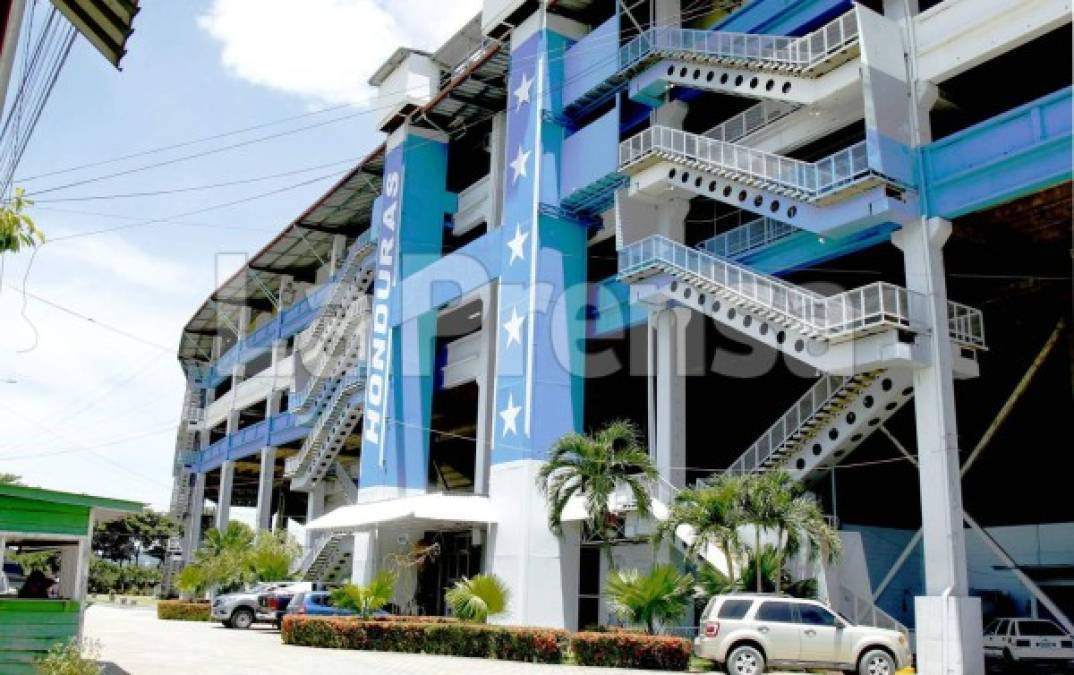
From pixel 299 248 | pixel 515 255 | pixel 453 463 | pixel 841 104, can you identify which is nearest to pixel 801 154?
pixel 841 104

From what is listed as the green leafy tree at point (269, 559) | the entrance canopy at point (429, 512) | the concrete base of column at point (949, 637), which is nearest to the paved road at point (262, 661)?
the concrete base of column at point (949, 637)

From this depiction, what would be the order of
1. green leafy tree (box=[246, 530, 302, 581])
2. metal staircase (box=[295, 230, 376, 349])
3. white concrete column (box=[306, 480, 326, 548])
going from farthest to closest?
white concrete column (box=[306, 480, 326, 548]) < metal staircase (box=[295, 230, 376, 349]) < green leafy tree (box=[246, 530, 302, 581])

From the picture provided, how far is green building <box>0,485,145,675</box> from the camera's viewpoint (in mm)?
14984

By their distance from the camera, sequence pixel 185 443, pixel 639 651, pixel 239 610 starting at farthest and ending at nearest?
pixel 185 443
pixel 239 610
pixel 639 651

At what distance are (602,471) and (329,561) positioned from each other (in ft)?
81.8

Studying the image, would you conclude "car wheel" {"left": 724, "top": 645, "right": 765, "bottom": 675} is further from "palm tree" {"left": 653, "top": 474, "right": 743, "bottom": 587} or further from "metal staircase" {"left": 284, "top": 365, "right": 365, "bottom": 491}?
"metal staircase" {"left": 284, "top": 365, "right": 365, "bottom": 491}

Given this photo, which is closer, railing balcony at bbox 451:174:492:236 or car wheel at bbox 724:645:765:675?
car wheel at bbox 724:645:765:675

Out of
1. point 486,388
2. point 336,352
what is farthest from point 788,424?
point 336,352

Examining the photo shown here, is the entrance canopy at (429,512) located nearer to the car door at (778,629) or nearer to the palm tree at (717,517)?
the palm tree at (717,517)

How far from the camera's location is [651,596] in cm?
2316

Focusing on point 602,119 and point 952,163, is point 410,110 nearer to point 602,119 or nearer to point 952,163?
point 602,119

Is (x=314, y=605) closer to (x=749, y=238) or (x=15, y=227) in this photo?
(x=749, y=238)

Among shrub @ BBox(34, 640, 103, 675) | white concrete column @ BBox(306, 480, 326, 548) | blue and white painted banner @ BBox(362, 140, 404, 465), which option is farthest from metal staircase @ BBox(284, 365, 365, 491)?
shrub @ BBox(34, 640, 103, 675)

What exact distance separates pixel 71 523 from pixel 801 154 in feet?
82.2
